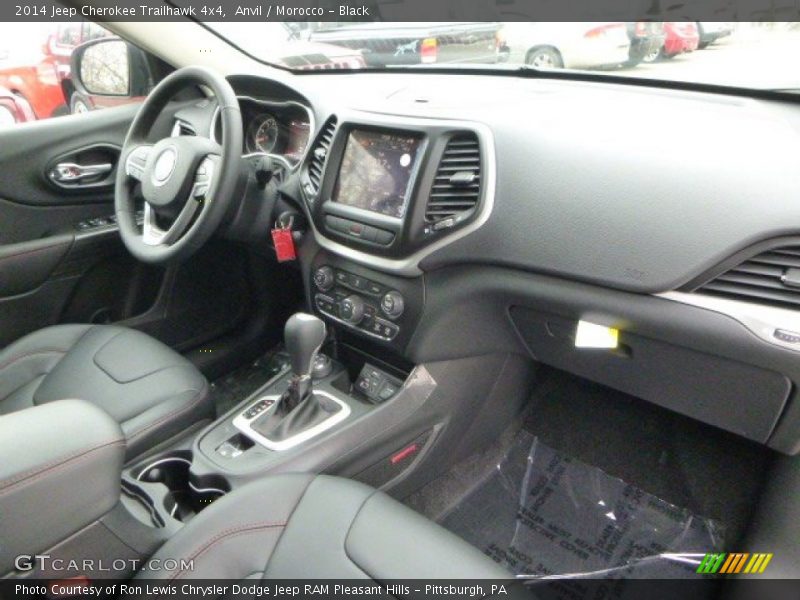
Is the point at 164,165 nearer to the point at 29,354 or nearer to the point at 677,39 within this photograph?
the point at 29,354

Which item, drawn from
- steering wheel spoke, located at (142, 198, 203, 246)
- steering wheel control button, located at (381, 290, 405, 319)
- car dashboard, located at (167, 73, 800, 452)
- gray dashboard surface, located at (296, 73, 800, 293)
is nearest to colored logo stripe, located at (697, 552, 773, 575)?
car dashboard, located at (167, 73, 800, 452)

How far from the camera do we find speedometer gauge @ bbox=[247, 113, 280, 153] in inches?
74.7

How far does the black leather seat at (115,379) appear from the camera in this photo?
141 centimetres

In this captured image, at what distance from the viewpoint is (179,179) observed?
153 cm

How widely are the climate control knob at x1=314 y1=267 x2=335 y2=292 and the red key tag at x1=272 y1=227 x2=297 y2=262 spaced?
0.31ft

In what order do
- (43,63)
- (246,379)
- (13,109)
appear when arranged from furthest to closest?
(246,379)
(43,63)
(13,109)

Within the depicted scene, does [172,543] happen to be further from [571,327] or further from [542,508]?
[542,508]

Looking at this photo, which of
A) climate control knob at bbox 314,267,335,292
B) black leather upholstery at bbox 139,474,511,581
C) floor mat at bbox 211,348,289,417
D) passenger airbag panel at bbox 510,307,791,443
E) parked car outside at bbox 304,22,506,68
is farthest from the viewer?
floor mat at bbox 211,348,289,417

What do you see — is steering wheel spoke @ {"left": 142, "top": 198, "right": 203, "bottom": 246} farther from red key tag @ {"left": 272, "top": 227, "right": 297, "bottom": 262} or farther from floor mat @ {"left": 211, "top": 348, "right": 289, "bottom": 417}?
floor mat @ {"left": 211, "top": 348, "right": 289, "bottom": 417}

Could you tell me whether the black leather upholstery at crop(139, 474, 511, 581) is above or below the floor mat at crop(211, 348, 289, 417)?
above

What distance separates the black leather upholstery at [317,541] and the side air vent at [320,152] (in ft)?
2.54

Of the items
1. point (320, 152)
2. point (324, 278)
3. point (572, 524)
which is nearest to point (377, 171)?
point (320, 152)

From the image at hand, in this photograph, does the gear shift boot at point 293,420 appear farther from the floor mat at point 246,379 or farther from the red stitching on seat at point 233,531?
the floor mat at point 246,379

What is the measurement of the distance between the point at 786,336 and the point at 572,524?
855 mm
